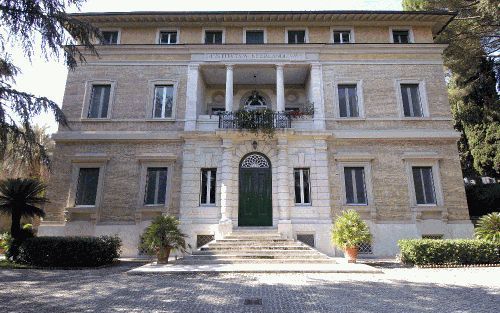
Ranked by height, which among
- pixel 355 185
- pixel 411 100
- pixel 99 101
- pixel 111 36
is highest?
pixel 111 36

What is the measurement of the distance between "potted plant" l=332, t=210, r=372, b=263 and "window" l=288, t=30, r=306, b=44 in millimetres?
9977

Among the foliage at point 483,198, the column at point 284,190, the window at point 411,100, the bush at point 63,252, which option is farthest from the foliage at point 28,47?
the foliage at point 483,198

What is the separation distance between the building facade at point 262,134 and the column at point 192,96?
0.18 ft

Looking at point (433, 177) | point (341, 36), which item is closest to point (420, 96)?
point (433, 177)

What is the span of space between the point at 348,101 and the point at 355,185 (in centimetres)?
445

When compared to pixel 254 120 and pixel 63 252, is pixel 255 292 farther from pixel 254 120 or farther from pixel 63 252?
pixel 254 120

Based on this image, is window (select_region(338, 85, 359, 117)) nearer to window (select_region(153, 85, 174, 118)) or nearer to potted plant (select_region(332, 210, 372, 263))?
potted plant (select_region(332, 210, 372, 263))

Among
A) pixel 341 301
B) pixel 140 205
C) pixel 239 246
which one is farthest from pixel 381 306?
pixel 140 205

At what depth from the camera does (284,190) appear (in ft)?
48.1

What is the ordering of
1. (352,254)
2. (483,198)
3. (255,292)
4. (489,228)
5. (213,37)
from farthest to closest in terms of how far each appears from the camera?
(483,198) → (213,37) → (489,228) → (352,254) → (255,292)

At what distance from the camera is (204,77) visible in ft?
58.4

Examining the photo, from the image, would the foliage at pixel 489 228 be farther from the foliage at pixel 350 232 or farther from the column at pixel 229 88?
the column at pixel 229 88

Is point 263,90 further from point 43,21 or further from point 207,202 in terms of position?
point 43,21

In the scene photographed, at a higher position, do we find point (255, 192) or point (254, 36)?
point (254, 36)
